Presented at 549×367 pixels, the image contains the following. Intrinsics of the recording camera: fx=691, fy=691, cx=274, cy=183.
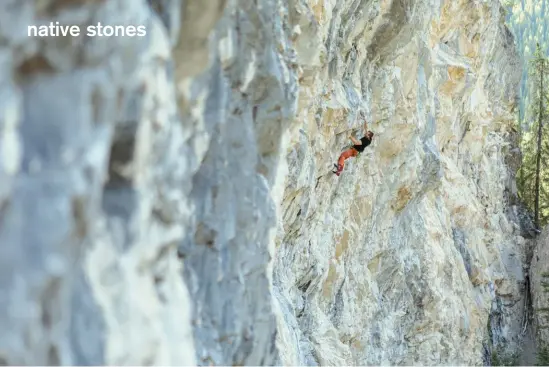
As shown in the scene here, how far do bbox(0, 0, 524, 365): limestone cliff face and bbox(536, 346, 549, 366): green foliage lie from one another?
12075 mm

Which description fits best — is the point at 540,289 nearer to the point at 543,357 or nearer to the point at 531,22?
the point at 543,357

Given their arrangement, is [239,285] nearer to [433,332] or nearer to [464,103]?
[433,332]

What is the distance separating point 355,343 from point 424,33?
8211 millimetres

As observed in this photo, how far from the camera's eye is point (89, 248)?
431cm

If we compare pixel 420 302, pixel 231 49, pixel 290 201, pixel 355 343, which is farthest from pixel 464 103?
pixel 231 49

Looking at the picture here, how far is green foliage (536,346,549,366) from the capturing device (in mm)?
24125

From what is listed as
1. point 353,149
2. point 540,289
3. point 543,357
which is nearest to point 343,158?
point 353,149

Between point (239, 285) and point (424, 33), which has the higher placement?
point (424, 33)

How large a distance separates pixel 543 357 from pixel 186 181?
73.9ft

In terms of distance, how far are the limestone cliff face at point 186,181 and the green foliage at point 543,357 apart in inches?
475

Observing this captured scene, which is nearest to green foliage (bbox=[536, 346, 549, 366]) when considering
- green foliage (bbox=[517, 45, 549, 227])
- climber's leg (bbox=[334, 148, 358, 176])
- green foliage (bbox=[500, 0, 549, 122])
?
green foliage (bbox=[517, 45, 549, 227])

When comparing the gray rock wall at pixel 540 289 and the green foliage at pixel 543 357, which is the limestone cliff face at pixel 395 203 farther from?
the green foliage at pixel 543 357

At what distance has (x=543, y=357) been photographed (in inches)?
967

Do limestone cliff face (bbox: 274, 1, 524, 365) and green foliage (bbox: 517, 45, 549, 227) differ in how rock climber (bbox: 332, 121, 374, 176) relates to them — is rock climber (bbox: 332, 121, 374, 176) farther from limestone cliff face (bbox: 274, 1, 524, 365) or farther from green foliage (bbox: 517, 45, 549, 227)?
green foliage (bbox: 517, 45, 549, 227)
